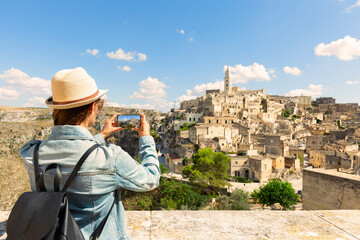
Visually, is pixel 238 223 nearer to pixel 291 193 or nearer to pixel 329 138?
pixel 291 193

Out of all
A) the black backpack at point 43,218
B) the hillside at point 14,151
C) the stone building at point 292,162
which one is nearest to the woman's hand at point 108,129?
the black backpack at point 43,218

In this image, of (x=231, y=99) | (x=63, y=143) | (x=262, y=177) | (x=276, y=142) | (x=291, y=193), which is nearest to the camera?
(x=63, y=143)

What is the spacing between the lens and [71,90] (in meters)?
1.30

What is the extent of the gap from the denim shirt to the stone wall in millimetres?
5950

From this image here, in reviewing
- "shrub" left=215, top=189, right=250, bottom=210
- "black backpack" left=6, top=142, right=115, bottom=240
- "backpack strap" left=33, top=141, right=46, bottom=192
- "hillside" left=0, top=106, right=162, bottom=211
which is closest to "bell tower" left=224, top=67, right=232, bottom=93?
"hillside" left=0, top=106, right=162, bottom=211

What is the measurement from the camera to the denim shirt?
1.17m

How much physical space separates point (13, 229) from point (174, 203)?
621 inches

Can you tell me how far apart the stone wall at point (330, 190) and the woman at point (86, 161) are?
5900mm

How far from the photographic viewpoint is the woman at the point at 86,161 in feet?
3.87

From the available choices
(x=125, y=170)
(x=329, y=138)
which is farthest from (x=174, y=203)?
(x=329, y=138)

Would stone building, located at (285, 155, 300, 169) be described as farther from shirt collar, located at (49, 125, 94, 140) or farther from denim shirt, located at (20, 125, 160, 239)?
shirt collar, located at (49, 125, 94, 140)

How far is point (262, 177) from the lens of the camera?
3002 centimetres

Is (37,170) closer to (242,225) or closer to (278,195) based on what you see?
(242,225)

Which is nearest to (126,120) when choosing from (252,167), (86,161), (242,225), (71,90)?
(71,90)
